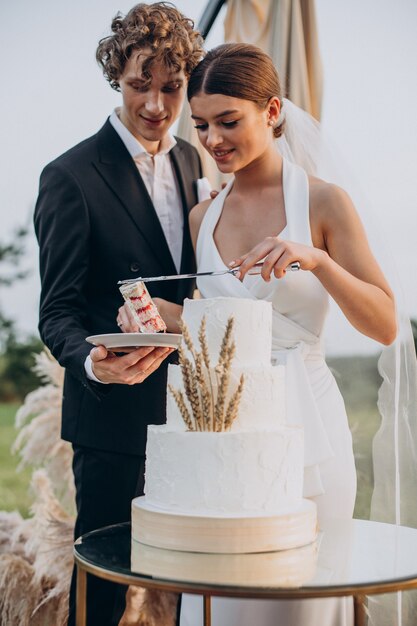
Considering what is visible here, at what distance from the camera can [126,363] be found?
2441mm

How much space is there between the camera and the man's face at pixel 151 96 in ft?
9.89

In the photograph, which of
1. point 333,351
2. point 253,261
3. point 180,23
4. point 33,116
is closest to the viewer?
point 253,261

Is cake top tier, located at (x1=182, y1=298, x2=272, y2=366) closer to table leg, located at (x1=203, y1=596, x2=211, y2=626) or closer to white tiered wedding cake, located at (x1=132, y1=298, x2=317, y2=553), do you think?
white tiered wedding cake, located at (x1=132, y1=298, x2=317, y2=553)

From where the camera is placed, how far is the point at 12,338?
9.94m

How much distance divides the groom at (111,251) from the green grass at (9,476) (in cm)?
754

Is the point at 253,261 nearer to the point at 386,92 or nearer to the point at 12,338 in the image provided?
the point at 386,92

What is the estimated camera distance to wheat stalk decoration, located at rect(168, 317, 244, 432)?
200 centimetres

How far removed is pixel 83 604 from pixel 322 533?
68cm

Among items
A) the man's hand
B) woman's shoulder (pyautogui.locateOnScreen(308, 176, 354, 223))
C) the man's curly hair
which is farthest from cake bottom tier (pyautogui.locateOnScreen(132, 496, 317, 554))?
the man's curly hair

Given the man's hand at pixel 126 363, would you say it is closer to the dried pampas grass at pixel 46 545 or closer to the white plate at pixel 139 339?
the white plate at pixel 139 339

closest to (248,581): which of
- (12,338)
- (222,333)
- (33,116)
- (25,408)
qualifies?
(222,333)

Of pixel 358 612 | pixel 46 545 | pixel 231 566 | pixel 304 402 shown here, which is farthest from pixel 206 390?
pixel 46 545

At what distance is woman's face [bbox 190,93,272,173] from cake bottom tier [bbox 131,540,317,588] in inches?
54.5

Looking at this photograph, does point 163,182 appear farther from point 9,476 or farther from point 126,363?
point 9,476
